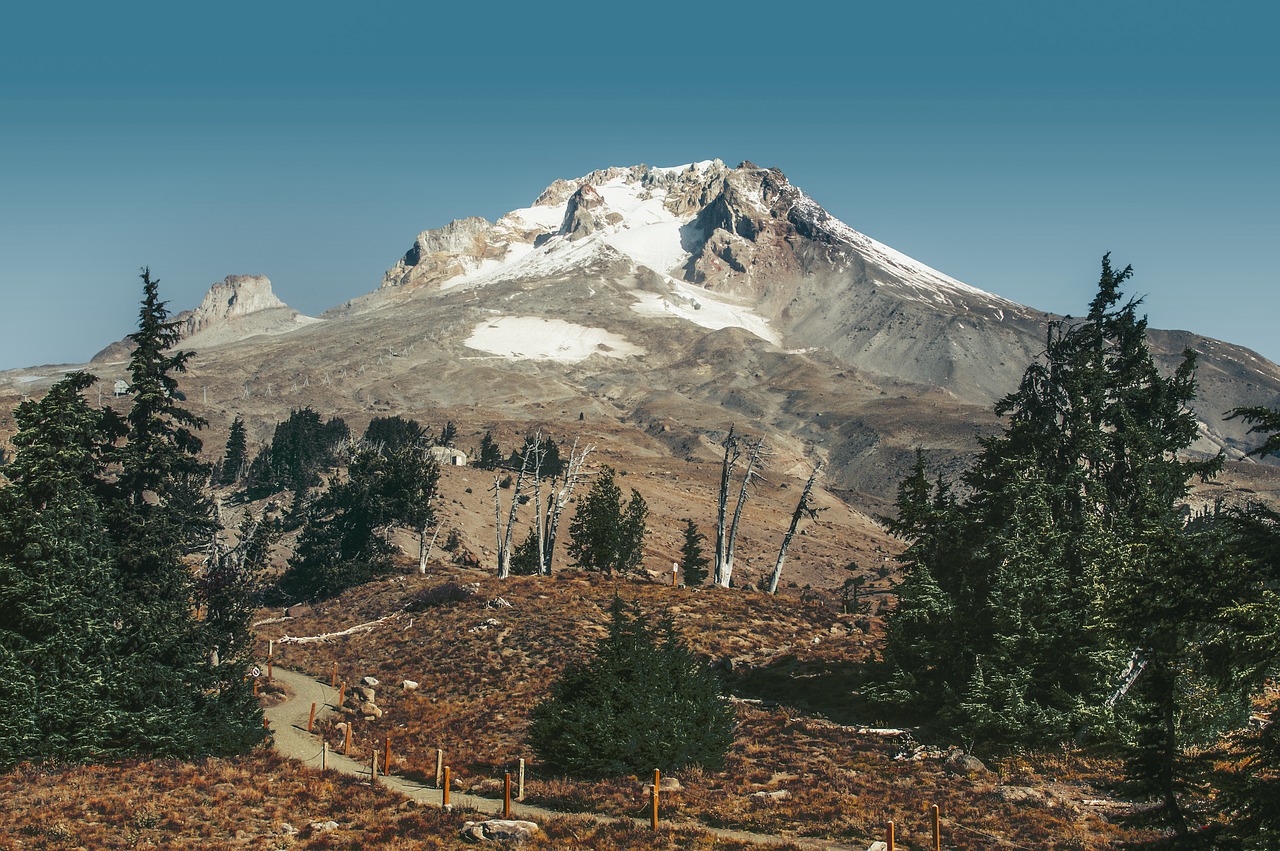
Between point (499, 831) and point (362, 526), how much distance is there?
4583 centimetres

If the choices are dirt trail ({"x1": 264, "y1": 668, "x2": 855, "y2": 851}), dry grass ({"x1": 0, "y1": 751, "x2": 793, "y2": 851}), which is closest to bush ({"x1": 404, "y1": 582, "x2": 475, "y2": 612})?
dirt trail ({"x1": 264, "y1": 668, "x2": 855, "y2": 851})

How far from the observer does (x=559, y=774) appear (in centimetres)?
2492

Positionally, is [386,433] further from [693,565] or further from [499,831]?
[499,831]

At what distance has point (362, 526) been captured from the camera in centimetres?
6244

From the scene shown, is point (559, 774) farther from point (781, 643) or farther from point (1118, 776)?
point (781, 643)

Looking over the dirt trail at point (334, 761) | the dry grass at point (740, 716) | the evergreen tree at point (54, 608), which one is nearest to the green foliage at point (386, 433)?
the dry grass at point (740, 716)

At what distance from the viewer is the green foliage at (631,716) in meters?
24.2

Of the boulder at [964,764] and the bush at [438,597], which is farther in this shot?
the bush at [438,597]

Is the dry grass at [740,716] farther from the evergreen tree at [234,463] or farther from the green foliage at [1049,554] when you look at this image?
the evergreen tree at [234,463]

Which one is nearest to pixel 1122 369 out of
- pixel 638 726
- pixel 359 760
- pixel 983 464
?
pixel 983 464

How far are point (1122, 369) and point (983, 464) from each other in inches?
297

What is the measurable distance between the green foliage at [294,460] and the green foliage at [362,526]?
23875mm

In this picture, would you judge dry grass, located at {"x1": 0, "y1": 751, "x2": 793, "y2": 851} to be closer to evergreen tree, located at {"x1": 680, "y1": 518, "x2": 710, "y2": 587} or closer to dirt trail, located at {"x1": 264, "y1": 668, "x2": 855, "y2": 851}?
dirt trail, located at {"x1": 264, "y1": 668, "x2": 855, "y2": 851}

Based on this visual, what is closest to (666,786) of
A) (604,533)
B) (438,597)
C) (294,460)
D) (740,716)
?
(740,716)
